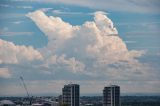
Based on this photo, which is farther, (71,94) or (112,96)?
(112,96)

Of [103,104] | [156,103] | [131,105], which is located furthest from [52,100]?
[156,103]

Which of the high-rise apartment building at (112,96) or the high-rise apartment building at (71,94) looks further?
the high-rise apartment building at (112,96)

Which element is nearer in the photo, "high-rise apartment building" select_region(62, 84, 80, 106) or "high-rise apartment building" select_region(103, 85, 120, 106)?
"high-rise apartment building" select_region(62, 84, 80, 106)

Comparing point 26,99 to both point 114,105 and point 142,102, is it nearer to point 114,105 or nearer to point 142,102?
point 114,105
